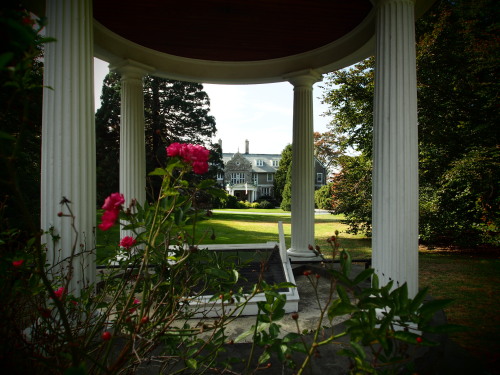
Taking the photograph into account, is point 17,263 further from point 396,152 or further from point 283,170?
point 283,170

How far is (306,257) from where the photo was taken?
9883 mm

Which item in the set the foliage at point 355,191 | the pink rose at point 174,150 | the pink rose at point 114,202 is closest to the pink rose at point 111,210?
the pink rose at point 114,202

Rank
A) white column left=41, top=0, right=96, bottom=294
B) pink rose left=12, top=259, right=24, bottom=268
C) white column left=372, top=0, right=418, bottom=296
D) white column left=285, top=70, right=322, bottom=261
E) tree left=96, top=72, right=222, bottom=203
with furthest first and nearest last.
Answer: tree left=96, top=72, right=222, bottom=203 < white column left=285, top=70, right=322, bottom=261 < white column left=372, top=0, right=418, bottom=296 < white column left=41, top=0, right=96, bottom=294 < pink rose left=12, top=259, right=24, bottom=268

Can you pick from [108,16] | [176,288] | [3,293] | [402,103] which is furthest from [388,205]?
[108,16]

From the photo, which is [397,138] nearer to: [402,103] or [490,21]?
[402,103]

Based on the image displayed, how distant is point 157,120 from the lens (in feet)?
101

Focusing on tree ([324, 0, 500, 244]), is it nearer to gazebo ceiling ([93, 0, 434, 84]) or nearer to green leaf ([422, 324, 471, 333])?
gazebo ceiling ([93, 0, 434, 84])

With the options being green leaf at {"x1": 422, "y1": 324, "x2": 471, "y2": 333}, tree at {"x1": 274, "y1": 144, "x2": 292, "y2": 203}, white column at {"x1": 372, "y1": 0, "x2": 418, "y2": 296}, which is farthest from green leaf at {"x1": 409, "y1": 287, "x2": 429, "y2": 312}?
tree at {"x1": 274, "y1": 144, "x2": 292, "y2": 203}

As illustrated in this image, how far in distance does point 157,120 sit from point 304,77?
23362mm

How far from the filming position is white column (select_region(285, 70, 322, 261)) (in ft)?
33.5

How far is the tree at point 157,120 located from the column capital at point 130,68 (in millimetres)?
16460

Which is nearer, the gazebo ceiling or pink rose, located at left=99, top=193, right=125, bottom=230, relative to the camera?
pink rose, located at left=99, top=193, right=125, bottom=230

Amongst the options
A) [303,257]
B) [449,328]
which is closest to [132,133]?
[303,257]

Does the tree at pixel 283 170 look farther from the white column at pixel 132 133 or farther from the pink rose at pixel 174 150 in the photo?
the pink rose at pixel 174 150
